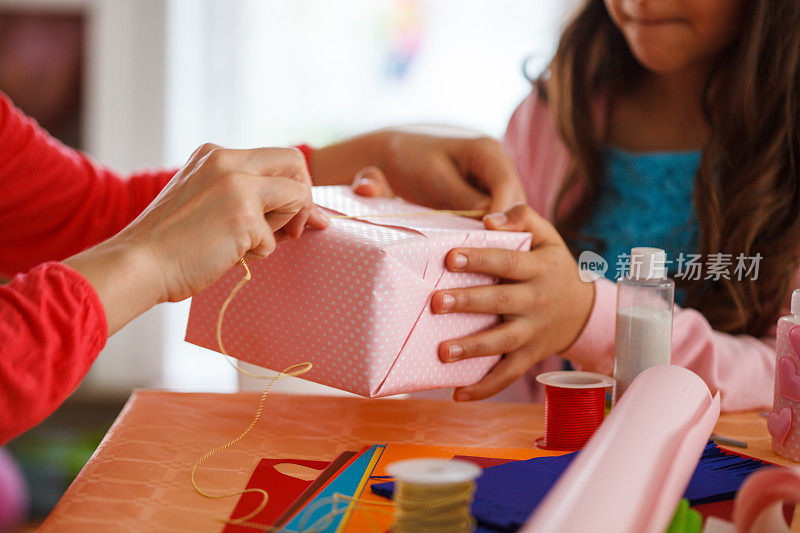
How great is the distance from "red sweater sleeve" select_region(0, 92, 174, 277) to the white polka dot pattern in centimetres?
88

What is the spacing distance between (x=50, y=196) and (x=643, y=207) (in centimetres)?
93

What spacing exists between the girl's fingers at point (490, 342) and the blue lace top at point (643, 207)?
47cm

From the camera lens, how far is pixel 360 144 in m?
1.17

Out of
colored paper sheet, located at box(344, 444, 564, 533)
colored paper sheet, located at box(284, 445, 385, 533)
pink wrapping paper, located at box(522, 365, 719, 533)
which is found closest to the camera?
pink wrapping paper, located at box(522, 365, 719, 533)

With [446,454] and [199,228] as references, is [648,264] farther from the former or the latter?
[199,228]

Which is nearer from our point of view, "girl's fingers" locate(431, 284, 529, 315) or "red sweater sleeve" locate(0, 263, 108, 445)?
"red sweater sleeve" locate(0, 263, 108, 445)

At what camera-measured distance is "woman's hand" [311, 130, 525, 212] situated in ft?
3.41

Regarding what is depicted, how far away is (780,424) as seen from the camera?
0.79 m

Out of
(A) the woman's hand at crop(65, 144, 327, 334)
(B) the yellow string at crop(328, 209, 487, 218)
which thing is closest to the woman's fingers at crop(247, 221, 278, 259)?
(A) the woman's hand at crop(65, 144, 327, 334)

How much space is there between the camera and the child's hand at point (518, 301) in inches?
32.8

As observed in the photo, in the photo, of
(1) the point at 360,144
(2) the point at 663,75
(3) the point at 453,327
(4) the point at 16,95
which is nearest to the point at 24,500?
(4) the point at 16,95

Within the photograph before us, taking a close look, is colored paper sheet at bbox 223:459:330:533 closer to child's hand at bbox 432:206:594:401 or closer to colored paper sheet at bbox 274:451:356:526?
→ colored paper sheet at bbox 274:451:356:526

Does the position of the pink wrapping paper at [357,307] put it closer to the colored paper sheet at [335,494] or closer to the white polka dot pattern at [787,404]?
the colored paper sheet at [335,494]

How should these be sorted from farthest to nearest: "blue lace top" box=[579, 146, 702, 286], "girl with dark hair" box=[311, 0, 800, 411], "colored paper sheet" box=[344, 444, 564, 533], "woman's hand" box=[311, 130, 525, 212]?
"blue lace top" box=[579, 146, 702, 286] → "woman's hand" box=[311, 130, 525, 212] → "girl with dark hair" box=[311, 0, 800, 411] → "colored paper sheet" box=[344, 444, 564, 533]
